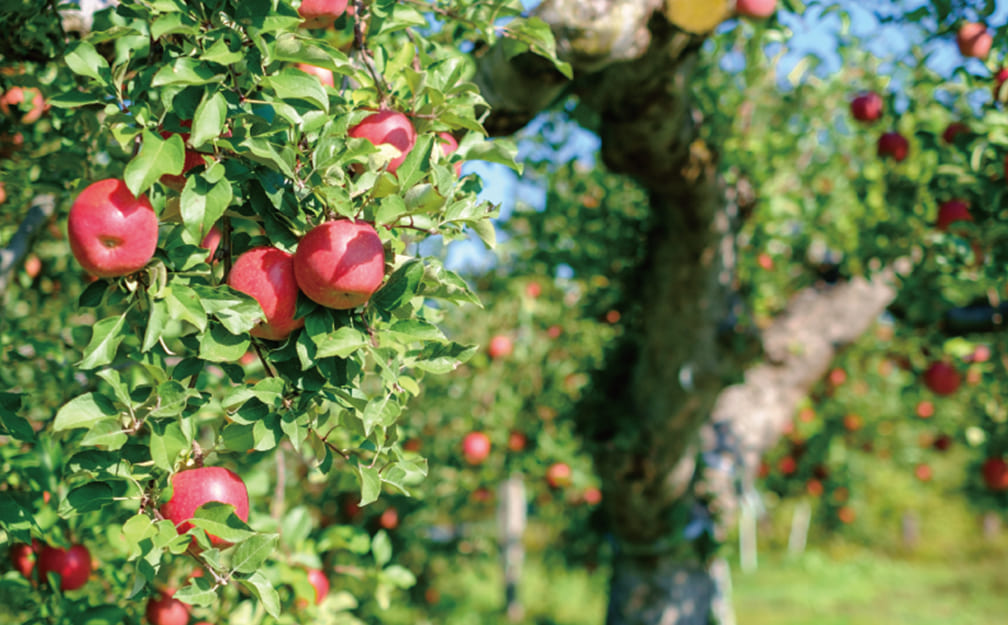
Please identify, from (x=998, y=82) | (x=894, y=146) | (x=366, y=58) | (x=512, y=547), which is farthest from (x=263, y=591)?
(x=512, y=547)

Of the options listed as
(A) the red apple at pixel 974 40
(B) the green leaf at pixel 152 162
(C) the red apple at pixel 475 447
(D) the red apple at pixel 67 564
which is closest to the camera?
(B) the green leaf at pixel 152 162

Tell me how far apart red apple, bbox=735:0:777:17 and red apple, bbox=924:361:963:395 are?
A: 7.74 ft

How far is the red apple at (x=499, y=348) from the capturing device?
4.26 m

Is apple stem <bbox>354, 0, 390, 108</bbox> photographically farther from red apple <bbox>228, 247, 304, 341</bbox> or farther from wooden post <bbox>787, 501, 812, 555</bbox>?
wooden post <bbox>787, 501, 812, 555</bbox>

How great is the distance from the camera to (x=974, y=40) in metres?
2.22

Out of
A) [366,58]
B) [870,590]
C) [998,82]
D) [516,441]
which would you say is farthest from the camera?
[870,590]

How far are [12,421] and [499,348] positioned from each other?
330cm

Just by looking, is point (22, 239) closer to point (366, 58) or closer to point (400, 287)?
point (366, 58)

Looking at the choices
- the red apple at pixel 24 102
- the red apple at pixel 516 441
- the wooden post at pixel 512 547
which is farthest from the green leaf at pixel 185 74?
the wooden post at pixel 512 547

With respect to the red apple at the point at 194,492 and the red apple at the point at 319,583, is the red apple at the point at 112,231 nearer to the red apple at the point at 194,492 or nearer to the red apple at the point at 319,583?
the red apple at the point at 194,492

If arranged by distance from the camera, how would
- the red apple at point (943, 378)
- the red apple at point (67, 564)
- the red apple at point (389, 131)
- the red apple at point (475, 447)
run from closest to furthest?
the red apple at point (389, 131) < the red apple at point (67, 564) < the red apple at point (943, 378) < the red apple at point (475, 447)

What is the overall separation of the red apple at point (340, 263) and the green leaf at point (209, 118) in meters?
0.17

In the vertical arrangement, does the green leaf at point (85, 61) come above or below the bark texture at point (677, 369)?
above

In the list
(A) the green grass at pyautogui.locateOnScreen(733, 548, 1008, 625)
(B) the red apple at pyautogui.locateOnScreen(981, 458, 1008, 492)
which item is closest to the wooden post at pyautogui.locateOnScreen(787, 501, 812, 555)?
(A) the green grass at pyautogui.locateOnScreen(733, 548, 1008, 625)
